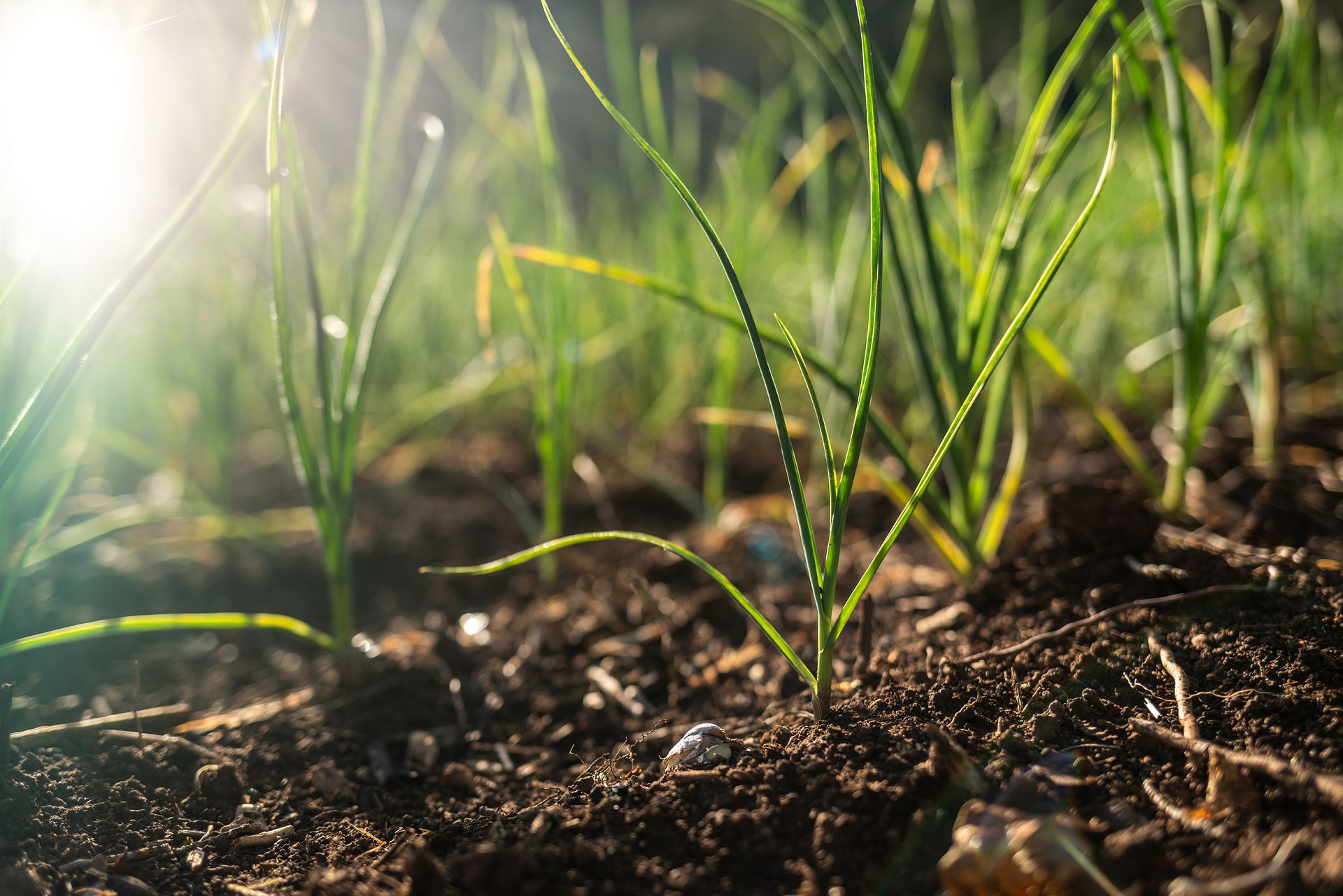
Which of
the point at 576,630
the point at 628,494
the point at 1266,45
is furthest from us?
the point at 1266,45

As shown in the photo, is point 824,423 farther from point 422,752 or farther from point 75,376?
point 75,376

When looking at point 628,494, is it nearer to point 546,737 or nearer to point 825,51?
point 546,737

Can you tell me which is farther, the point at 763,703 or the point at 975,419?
the point at 975,419

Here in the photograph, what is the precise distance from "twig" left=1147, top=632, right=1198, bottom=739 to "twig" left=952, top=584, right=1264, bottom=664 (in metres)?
0.03

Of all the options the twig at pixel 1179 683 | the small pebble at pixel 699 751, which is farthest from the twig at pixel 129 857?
the twig at pixel 1179 683

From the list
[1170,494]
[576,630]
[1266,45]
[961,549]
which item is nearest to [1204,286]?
[1170,494]

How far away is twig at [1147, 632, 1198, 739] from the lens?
0.56 meters

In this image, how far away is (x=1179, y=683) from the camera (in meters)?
0.61

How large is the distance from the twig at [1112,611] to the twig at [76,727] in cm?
79

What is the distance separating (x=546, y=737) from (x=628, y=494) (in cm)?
75

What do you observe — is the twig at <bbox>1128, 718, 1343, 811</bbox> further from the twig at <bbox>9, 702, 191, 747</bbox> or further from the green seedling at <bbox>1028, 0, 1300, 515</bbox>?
the twig at <bbox>9, 702, 191, 747</bbox>

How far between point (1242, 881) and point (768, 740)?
32 cm

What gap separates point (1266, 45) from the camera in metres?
4.51

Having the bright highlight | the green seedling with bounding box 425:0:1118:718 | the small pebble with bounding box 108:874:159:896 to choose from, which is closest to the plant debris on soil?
the small pebble with bounding box 108:874:159:896
